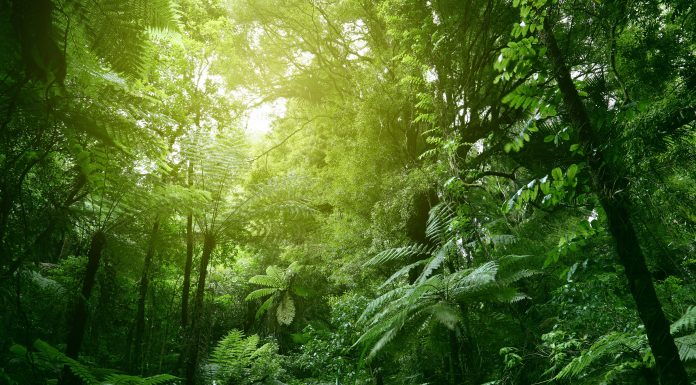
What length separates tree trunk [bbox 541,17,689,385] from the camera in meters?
1.20

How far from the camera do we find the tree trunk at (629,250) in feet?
3.93

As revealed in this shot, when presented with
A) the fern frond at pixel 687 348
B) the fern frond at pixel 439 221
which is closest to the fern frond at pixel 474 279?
the fern frond at pixel 439 221

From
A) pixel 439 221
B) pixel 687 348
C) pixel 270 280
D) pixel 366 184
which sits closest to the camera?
pixel 687 348

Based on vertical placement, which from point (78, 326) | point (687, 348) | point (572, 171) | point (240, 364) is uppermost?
point (572, 171)

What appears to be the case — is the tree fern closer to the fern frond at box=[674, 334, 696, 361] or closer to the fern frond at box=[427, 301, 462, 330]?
the fern frond at box=[427, 301, 462, 330]

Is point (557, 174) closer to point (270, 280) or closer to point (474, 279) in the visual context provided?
point (474, 279)

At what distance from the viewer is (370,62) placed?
5504 millimetres

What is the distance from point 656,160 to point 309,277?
22.8ft

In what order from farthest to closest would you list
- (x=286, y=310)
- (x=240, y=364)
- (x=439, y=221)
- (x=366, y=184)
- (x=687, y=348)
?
(x=286, y=310) < (x=366, y=184) < (x=240, y=364) < (x=439, y=221) < (x=687, y=348)

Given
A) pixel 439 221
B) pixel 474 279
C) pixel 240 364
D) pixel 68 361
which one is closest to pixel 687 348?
pixel 474 279

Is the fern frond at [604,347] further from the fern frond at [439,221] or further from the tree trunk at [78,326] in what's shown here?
the tree trunk at [78,326]

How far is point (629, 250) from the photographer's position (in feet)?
4.16

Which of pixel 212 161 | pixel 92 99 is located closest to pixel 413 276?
pixel 212 161

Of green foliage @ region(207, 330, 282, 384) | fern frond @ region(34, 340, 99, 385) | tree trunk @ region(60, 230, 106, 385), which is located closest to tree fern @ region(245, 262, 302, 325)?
green foliage @ region(207, 330, 282, 384)
